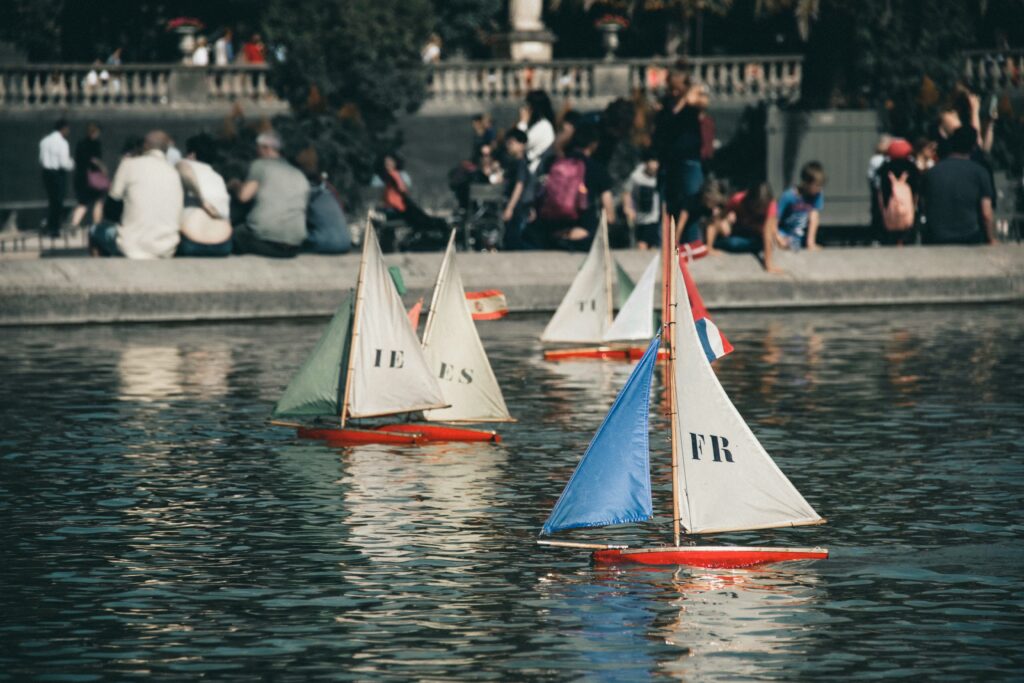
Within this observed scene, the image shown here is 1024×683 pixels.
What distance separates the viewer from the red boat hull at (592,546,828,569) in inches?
391

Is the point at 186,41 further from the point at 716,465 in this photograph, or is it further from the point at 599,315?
the point at 716,465

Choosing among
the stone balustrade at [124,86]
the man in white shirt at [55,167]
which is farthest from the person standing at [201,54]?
the man in white shirt at [55,167]

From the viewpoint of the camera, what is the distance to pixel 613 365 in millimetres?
18484

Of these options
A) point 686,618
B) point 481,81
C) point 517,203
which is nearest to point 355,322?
point 686,618

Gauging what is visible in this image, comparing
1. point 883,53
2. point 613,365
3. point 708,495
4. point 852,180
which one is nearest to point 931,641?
point 708,495

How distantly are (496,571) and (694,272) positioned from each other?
1354cm

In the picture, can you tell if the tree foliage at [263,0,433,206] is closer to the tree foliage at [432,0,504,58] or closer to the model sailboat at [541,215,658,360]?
the tree foliage at [432,0,504,58]

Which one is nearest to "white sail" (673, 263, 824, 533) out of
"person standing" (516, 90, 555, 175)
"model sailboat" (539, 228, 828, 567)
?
"model sailboat" (539, 228, 828, 567)

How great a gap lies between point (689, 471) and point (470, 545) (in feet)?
3.85

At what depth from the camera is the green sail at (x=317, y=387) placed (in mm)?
13938

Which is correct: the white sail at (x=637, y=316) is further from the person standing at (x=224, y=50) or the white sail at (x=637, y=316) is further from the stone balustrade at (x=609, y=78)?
the person standing at (x=224, y=50)

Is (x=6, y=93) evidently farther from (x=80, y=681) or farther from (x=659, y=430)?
(x=80, y=681)

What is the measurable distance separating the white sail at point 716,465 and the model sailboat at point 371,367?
409cm

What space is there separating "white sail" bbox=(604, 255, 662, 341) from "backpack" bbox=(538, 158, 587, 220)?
450 cm
